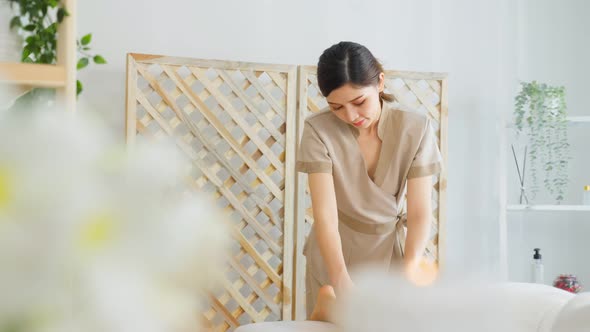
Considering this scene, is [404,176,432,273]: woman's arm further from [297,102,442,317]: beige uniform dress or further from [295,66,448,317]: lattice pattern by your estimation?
[295,66,448,317]: lattice pattern

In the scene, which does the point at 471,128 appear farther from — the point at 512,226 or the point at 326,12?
the point at 326,12

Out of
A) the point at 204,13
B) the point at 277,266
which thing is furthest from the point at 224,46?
the point at 277,266

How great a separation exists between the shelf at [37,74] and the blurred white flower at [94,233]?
2.47ft

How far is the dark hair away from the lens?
7.03 feet

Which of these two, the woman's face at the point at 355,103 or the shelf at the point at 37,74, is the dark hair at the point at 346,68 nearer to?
the woman's face at the point at 355,103

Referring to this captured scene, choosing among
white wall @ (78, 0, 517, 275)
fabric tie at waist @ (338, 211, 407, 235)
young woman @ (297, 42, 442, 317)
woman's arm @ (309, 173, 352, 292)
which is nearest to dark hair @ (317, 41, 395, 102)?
young woman @ (297, 42, 442, 317)

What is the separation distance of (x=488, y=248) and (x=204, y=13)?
200 centimetres

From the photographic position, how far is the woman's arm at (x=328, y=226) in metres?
2.10

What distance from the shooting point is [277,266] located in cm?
374

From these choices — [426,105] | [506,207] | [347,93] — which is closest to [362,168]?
[347,93]

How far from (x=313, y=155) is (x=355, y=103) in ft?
0.69

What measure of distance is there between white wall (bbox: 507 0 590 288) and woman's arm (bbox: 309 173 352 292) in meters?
2.28

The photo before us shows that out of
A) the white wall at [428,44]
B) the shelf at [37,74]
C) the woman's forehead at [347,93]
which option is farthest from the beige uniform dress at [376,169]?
the white wall at [428,44]

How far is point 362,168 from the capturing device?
2.32 m
